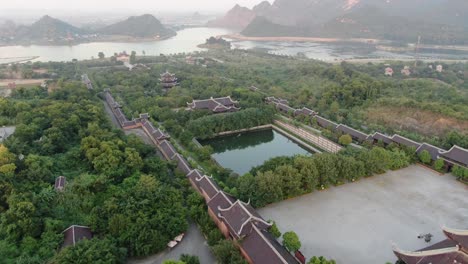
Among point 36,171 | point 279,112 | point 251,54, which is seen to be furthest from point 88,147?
point 251,54

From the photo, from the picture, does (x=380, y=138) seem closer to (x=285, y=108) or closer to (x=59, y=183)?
(x=285, y=108)

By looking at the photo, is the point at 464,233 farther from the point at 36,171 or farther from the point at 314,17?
the point at 314,17

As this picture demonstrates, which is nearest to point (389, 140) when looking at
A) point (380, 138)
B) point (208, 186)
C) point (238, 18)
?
point (380, 138)

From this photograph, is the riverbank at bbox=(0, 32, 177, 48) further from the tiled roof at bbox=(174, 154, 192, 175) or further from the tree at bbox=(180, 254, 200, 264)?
the tree at bbox=(180, 254, 200, 264)

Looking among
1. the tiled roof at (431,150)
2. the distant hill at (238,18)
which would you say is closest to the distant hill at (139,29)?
the distant hill at (238,18)

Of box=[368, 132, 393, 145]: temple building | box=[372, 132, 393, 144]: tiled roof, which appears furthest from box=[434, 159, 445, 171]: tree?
box=[372, 132, 393, 144]: tiled roof
